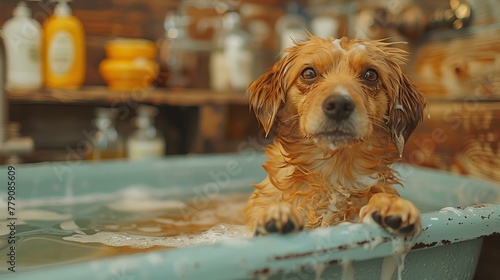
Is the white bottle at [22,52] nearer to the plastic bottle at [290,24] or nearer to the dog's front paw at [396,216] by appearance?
the plastic bottle at [290,24]

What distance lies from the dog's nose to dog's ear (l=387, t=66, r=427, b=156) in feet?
0.53

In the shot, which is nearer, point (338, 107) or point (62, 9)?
point (338, 107)

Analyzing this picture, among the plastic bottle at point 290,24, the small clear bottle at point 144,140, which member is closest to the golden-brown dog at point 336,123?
the small clear bottle at point 144,140

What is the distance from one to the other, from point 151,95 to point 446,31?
4.37 ft

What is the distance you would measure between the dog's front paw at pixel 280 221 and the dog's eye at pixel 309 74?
13.5 inches

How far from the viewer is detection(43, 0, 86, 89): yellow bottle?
7.09 feet

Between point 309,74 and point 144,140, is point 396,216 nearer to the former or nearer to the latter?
point 309,74

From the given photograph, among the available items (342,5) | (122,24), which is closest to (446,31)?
(342,5)

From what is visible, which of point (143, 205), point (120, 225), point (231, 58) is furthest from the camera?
point (231, 58)

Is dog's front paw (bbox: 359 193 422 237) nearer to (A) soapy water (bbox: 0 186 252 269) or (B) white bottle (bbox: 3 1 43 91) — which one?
(A) soapy water (bbox: 0 186 252 269)

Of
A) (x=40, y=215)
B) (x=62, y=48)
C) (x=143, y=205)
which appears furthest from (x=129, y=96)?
(x=40, y=215)

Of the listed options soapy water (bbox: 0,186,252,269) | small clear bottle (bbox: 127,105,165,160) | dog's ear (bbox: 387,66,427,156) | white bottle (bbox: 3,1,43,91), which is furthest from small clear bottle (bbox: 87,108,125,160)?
dog's ear (bbox: 387,66,427,156)

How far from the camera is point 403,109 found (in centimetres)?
109

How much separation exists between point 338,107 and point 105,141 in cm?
170
